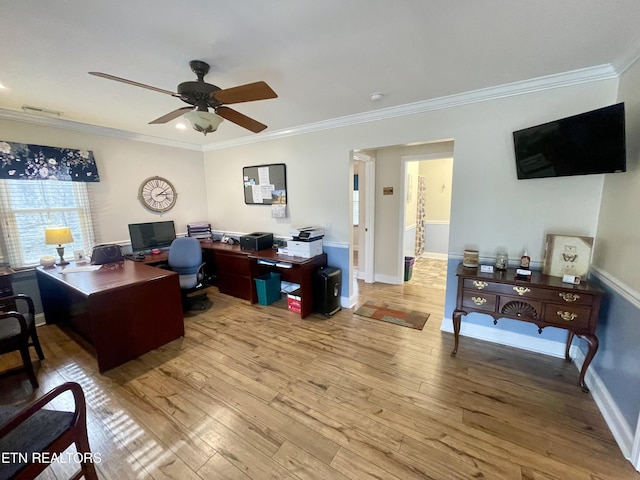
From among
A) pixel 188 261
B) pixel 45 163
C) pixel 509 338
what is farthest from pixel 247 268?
pixel 509 338

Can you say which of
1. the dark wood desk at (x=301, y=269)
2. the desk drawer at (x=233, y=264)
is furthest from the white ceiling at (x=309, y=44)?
the desk drawer at (x=233, y=264)

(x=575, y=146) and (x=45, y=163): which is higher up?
(x=45, y=163)

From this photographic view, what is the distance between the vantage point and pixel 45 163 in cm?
304

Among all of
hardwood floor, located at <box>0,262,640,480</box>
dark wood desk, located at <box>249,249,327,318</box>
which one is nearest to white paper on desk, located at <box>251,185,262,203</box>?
dark wood desk, located at <box>249,249,327,318</box>

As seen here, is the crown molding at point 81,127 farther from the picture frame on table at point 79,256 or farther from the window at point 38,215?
the picture frame on table at point 79,256

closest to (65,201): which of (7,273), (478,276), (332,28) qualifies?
(7,273)

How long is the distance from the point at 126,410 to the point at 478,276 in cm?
298

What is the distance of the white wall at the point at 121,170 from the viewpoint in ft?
10.2

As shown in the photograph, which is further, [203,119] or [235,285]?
[235,285]

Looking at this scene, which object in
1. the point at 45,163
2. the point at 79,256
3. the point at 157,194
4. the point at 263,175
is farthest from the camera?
the point at 157,194

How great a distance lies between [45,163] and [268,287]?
3.00 metres

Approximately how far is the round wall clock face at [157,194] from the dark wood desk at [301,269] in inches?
75.4

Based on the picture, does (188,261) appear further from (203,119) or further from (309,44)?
(309,44)

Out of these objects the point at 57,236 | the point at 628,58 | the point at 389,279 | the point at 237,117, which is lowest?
the point at 389,279
